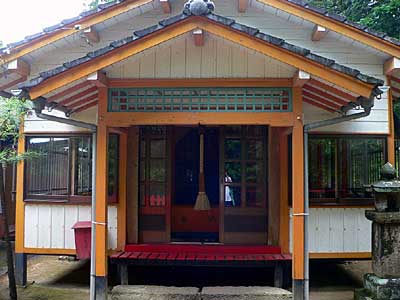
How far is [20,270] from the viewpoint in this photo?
648cm

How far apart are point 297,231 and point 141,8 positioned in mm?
4102

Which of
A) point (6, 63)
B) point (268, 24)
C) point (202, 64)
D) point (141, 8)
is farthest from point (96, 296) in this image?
point (268, 24)

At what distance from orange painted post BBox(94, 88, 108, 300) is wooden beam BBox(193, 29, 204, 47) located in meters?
1.32

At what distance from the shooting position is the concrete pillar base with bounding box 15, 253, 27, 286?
21.1 ft

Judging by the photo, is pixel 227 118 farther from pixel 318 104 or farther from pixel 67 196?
pixel 67 196

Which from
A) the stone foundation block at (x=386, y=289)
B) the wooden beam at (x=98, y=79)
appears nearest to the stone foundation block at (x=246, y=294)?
the stone foundation block at (x=386, y=289)

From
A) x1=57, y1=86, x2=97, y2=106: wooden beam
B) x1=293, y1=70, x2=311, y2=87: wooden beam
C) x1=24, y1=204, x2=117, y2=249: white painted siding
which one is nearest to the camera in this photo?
x1=293, y1=70, x2=311, y2=87: wooden beam

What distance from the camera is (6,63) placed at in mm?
6055

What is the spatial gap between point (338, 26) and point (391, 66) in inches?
39.0

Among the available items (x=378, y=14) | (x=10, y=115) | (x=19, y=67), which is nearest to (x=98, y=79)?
(x=10, y=115)

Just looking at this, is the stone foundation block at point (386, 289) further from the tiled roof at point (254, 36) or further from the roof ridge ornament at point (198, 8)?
the roof ridge ornament at point (198, 8)

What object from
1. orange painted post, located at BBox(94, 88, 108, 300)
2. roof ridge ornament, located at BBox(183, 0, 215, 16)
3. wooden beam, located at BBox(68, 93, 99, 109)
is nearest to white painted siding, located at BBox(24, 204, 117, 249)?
orange painted post, located at BBox(94, 88, 108, 300)

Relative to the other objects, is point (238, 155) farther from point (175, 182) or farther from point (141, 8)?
point (141, 8)

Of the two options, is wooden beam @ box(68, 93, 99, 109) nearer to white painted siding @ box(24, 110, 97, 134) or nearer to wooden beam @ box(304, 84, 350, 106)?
white painted siding @ box(24, 110, 97, 134)
